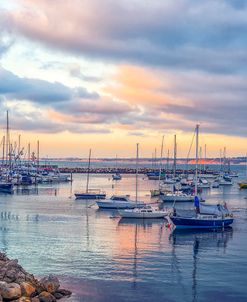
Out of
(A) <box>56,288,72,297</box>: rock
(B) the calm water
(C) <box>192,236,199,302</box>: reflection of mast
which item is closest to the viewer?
(A) <box>56,288,72,297</box>: rock

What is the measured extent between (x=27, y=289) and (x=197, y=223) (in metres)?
32.6

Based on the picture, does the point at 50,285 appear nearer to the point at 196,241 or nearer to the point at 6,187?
the point at 196,241

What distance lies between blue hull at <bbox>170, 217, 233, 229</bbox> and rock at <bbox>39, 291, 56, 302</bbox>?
Result: 30.1 m

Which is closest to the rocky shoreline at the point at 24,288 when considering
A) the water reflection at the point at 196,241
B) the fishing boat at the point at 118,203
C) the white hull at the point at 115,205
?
the water reflection at the point at 196,241

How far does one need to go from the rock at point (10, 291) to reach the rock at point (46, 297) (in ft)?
4.59

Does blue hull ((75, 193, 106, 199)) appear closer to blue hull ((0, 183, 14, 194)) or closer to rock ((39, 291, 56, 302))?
blue hull ((0, 183, 14, 194))

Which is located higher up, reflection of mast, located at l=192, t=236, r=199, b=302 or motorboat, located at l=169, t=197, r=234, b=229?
motorboat, located at l=169, t=197, r=234, b=229

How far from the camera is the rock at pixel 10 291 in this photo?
90.6 feet

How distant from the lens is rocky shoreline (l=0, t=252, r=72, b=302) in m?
27.8

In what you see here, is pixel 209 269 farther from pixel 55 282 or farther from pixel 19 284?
pixel 19 284

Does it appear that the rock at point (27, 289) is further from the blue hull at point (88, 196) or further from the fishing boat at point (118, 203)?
the blue hull at point (88, 196)

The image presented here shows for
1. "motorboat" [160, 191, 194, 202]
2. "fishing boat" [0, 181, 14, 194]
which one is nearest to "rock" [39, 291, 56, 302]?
"motorboat" [160, 191, 194, 202]

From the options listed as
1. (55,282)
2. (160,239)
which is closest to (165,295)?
(55,282)

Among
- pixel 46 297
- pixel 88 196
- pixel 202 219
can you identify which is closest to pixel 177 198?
pixel 88 196
